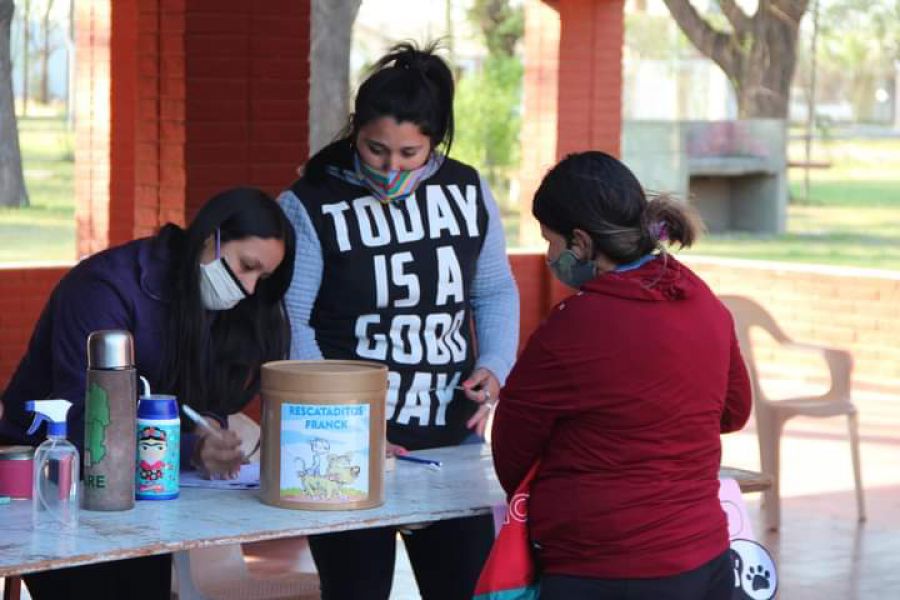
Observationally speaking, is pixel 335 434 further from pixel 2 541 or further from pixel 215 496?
pixel 2 541

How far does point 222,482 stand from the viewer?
10.4 feet

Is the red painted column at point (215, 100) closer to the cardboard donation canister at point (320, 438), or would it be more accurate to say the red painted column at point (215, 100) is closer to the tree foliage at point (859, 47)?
the cardboard donation canister at point (320, 438)

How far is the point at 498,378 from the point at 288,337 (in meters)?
0.50

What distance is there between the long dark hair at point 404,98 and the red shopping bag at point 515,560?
0.93 metres

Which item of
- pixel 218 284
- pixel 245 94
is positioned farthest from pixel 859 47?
pixel 218 284

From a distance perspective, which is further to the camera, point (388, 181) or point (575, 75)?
point (575, 75)

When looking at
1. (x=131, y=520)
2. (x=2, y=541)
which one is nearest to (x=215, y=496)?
(x=131, y=520)

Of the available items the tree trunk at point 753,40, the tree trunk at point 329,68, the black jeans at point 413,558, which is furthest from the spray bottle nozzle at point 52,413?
the tree trunk at point 753,40

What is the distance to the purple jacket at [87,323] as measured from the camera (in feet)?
9.89

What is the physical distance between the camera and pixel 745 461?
8.03 m

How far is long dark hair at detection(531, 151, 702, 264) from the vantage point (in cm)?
279

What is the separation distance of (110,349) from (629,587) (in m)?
0.95

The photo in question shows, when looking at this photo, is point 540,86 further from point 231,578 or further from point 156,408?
point 156,408

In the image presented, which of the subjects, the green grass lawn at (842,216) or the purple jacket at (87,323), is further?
the green grass lawn at (842,216)
